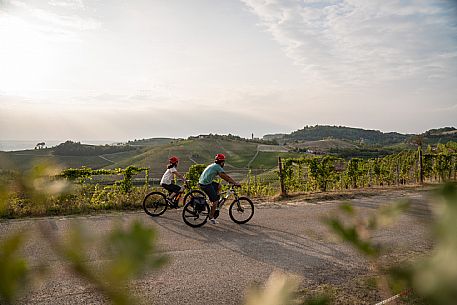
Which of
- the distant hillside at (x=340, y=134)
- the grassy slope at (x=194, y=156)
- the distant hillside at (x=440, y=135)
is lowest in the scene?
the grassy slope at (x=194, y=156)

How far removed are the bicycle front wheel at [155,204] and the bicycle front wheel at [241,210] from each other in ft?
5.74

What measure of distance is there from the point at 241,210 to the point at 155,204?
218cm

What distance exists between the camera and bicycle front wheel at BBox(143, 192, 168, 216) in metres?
9.03

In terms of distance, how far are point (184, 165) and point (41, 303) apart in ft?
206

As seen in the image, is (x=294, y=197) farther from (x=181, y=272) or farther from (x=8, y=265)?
(x=8, y=265)

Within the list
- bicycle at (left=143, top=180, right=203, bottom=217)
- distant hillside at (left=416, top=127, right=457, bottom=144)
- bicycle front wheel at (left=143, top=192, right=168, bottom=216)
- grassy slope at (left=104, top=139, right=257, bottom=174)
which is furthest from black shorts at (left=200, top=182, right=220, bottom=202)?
distant hillside at (left=416, top=127, right=457, bottom=144)

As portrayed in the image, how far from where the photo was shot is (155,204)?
9.07 metres

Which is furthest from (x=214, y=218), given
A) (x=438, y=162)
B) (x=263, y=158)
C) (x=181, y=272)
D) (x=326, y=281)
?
(x=263, y=158)

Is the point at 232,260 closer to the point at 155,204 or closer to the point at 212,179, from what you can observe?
the point at 212,179

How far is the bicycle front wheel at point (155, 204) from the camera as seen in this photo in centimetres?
903

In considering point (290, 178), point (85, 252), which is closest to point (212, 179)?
point (85, 252)

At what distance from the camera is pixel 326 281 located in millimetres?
5293

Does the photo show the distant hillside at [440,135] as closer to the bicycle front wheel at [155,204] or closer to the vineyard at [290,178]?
the vineyard at [290,178]

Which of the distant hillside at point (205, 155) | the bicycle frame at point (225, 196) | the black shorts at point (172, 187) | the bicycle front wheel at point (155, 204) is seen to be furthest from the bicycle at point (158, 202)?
the distant hillside at point (205, 155)
